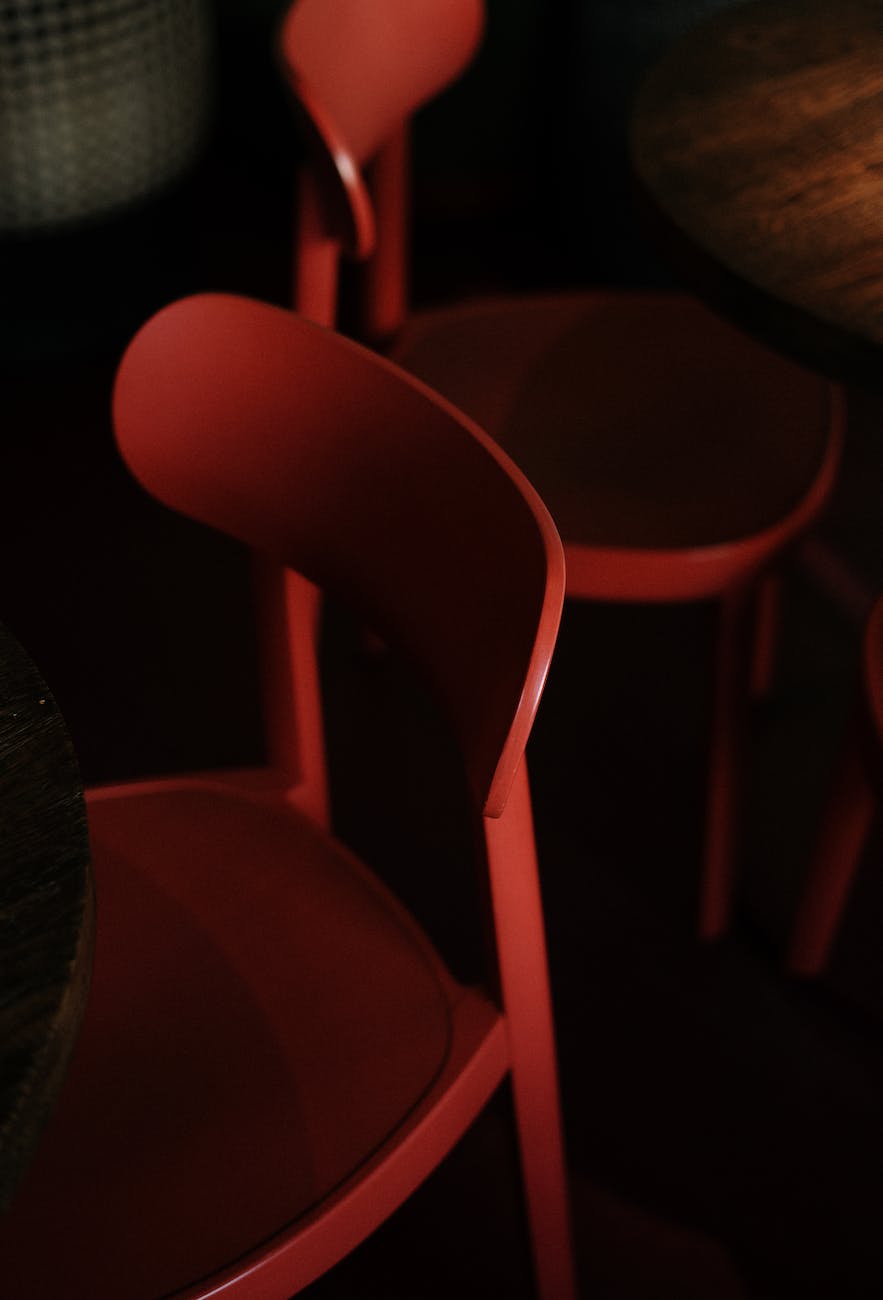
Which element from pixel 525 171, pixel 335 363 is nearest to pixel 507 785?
pixel 335 363

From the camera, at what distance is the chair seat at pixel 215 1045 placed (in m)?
0.75

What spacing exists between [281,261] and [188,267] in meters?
0.18

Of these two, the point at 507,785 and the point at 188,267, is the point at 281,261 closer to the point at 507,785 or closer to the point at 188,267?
the point at 188,267

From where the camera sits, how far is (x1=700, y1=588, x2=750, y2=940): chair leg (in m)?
1.27

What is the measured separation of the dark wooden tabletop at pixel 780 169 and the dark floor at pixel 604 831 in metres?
0.76

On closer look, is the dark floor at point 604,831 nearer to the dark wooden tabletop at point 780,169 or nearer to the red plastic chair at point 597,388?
the red plastic chair at point 597,388

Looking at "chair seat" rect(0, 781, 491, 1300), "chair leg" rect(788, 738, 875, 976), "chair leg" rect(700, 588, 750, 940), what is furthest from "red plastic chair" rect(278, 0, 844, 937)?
"chair seat" rect(0, 781, 491, 1300)

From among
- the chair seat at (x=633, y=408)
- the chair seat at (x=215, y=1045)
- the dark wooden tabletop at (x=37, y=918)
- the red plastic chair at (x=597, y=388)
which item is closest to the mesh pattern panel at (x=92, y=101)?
the red plastic chair at (x=597, y=388)

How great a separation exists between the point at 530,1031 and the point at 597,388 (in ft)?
2.42

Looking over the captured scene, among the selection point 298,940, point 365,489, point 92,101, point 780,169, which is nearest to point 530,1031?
point 298,940

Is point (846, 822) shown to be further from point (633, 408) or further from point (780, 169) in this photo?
point (780, 169)

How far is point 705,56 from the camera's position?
1.23m

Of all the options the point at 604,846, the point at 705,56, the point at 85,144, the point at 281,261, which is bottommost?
the point at 604,846

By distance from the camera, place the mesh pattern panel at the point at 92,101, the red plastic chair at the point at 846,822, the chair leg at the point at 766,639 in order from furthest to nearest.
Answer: the mesh pattern panel at the point at 92,101 < the chair leg at the point at 766,639 < the red plastic chair at the point at 846,822
